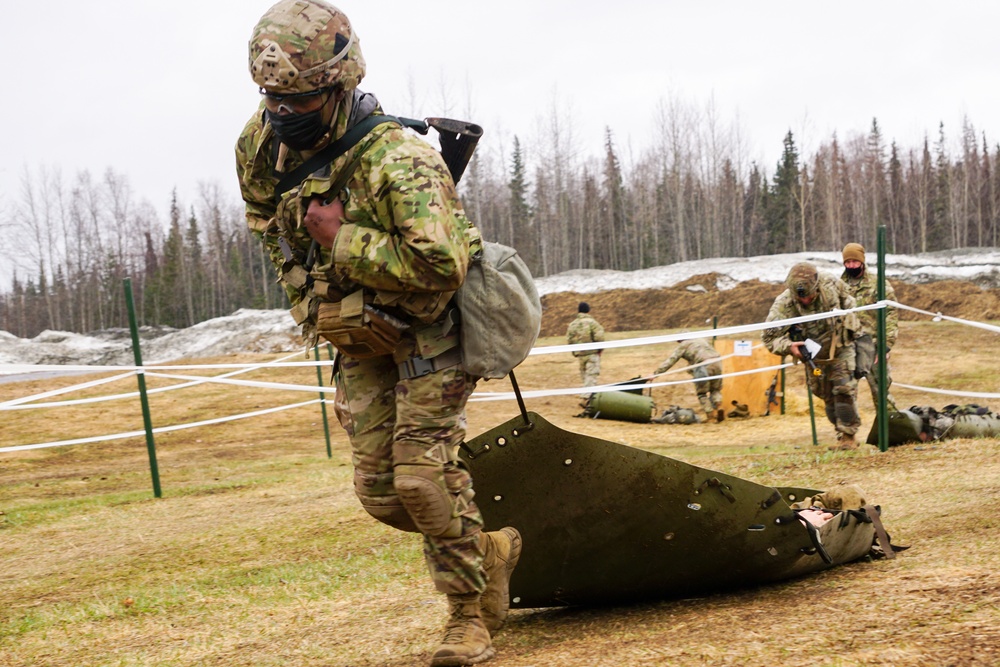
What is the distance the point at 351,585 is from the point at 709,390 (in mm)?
11720

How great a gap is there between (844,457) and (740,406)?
8.06 m

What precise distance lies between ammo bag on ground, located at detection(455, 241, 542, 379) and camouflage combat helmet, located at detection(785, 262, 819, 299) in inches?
244

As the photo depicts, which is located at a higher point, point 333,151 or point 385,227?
point 333,151

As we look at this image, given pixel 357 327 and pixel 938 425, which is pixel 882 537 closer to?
pixel 357 327

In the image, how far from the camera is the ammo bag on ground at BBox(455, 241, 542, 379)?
3.33 m

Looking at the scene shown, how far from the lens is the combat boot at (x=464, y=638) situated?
317cm

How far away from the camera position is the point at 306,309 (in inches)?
137

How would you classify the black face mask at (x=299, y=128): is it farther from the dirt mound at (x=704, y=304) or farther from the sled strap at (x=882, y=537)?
the dirt mound at (x=704, y=304)

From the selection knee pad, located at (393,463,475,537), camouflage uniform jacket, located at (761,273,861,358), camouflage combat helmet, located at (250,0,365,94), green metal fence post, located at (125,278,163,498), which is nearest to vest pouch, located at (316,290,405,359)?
knee pad, located at (393,463,475,537)

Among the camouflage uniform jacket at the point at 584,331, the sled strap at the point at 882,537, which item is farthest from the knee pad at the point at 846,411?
the camouflage uniform jacket at the point at 584,331

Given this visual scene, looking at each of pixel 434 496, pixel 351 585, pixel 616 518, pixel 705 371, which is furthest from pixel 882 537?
pixel 705 371

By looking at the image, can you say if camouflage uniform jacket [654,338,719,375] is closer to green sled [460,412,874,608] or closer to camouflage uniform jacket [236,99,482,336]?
green sled [460,412,874,608]

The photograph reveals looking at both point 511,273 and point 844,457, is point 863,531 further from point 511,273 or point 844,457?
point 844,457

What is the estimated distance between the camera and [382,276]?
3.10 meters
